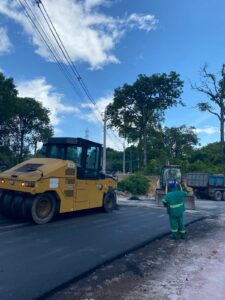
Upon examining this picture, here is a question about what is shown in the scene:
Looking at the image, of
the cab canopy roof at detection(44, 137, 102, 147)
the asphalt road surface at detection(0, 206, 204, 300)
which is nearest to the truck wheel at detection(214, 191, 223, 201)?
the asphalt road surface at detection(0, 206, 204, 300)

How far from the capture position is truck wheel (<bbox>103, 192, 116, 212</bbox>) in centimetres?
1198

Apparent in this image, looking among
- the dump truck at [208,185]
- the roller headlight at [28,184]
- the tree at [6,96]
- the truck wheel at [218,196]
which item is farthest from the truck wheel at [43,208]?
the tree at [6,96]

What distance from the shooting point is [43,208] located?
30.4ft

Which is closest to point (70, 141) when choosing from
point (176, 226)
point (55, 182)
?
point (55, 182)

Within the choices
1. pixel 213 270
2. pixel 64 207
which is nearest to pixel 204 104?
pixel 64 207

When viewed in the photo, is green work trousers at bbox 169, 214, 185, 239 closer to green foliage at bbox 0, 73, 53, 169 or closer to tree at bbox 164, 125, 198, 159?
green foliage at bbox 0, 73, 53, 169

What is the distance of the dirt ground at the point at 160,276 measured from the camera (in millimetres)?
4348

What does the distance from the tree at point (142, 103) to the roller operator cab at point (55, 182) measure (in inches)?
1176

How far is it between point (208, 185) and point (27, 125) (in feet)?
77.7

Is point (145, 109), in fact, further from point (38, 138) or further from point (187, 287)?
point (187, 287)

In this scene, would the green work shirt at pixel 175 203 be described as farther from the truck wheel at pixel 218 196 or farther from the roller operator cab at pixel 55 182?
the truck wheel at pixel 218 196

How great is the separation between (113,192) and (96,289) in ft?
26.0

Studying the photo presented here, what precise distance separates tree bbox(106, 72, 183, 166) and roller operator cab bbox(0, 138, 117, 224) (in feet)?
98.0

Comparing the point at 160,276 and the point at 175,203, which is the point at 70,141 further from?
the point at 160,276
